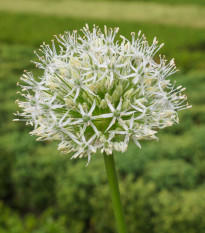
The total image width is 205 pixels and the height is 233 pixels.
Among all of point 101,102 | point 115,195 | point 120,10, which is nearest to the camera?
point 115,195

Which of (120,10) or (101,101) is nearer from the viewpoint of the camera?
(101,101)

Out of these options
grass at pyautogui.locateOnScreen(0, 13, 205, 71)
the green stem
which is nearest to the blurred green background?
grass at pyautogui.locateOnScreen(0, 13, 205, 71)

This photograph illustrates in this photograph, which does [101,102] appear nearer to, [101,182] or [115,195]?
[115,195]

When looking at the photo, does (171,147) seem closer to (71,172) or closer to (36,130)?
(71,172)

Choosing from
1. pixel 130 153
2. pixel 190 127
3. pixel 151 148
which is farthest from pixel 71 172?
pixel 190 127

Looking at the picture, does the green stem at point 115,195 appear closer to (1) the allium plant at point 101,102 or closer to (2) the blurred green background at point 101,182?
(1) the allium plant at point 101,102

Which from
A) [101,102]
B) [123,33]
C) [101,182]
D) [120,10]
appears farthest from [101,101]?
[120,10]

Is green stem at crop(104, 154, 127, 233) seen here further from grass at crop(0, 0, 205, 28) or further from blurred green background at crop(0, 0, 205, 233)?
grass at crop(0, 0, 205, 28)
